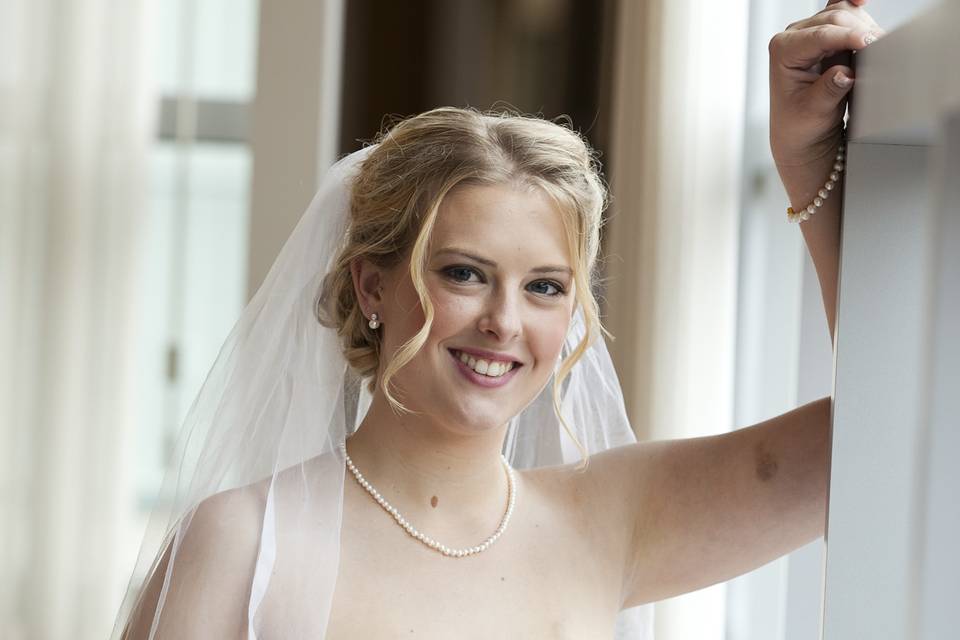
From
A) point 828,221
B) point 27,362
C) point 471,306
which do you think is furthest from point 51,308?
point 828,221

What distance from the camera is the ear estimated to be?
5.07 feet

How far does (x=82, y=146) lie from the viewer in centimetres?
341

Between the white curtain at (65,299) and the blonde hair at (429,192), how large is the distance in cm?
201

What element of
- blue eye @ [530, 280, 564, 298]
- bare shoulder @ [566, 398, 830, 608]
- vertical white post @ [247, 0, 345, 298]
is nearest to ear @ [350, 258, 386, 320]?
blue eye @ [530, 280, 564, 298]

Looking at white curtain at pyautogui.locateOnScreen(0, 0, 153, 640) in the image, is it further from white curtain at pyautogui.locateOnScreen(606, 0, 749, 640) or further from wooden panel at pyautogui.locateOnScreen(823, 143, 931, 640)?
wooden panel at pyautogui.locateOnScreen(823, 143, 931, 640)

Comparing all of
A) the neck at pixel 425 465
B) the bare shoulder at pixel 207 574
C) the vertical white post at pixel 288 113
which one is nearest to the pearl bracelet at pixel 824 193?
the neck at pixel 425 465

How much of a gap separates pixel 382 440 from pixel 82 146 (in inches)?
88.5

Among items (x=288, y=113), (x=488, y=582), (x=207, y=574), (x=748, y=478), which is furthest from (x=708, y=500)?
(x=288, y=113)

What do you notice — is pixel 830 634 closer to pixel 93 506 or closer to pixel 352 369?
pixel 352 369

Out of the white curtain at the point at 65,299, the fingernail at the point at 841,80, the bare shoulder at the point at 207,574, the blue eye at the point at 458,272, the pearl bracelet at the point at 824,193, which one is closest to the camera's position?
the fingernail at the point at 841,80

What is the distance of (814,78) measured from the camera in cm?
119

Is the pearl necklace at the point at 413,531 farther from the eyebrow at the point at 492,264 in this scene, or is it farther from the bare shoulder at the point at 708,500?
the eyebrow at the point at 492,264

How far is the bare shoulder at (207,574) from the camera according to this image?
1.33m

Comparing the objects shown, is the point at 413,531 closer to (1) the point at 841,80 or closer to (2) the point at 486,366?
(2) the point at 486,366
